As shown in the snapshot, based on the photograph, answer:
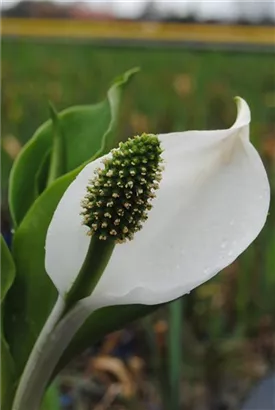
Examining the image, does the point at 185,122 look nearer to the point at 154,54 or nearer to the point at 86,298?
the point at 154,54

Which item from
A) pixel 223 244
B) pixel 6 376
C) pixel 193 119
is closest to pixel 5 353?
pixel 6 376

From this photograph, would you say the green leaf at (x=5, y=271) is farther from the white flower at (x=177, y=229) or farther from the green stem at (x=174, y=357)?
the green stem at (x=174, y=357)

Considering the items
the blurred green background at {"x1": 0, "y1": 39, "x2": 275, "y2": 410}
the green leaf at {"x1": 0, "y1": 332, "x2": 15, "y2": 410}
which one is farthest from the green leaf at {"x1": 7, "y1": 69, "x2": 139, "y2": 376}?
the blurred green background at {"x1": 0, "y1": 39, "x2": 275, "y2": 410}

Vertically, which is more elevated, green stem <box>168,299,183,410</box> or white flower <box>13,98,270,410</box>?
white flower <box>13,98,270,410</box>

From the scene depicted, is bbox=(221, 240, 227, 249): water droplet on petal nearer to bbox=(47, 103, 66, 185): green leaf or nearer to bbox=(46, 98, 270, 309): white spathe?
bbox=(46, 98, 270, 309): white spathe

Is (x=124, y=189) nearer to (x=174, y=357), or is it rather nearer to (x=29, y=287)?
(x=29, y=287)

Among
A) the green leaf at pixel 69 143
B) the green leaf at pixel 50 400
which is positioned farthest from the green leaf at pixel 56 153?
the green leaf at pixel 50 400
